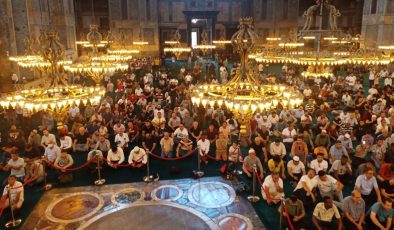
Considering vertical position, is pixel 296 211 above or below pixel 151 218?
above

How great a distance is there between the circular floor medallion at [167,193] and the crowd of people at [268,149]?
1.36 meters

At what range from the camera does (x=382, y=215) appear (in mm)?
6570

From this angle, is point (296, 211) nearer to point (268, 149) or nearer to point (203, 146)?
point (268, 149)

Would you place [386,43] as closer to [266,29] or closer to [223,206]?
[266,29]

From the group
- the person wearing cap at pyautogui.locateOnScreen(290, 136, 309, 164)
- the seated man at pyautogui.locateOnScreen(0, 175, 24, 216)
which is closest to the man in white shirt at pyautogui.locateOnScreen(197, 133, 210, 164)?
the person wearing cap at pyautogui.locateOnScreen(290, 136, 309, 164)

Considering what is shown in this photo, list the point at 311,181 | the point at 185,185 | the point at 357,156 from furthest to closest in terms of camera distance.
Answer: the point at 357,156 < the point at 185,185 < the point at 311,181

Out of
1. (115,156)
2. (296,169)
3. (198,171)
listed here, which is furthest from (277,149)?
(115,156)

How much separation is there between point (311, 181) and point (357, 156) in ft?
10.4

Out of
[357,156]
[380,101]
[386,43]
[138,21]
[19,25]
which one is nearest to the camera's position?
[357,156]

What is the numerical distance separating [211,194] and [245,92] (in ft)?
9.35

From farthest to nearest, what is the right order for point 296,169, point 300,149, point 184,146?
point 184,146
point 300,149
point 296,169

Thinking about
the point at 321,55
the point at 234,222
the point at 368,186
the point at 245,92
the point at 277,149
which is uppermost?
→ the point at 321,55

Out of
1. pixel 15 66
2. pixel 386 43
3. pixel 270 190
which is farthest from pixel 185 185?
pixel 386 43

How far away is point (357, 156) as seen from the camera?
10117mm
